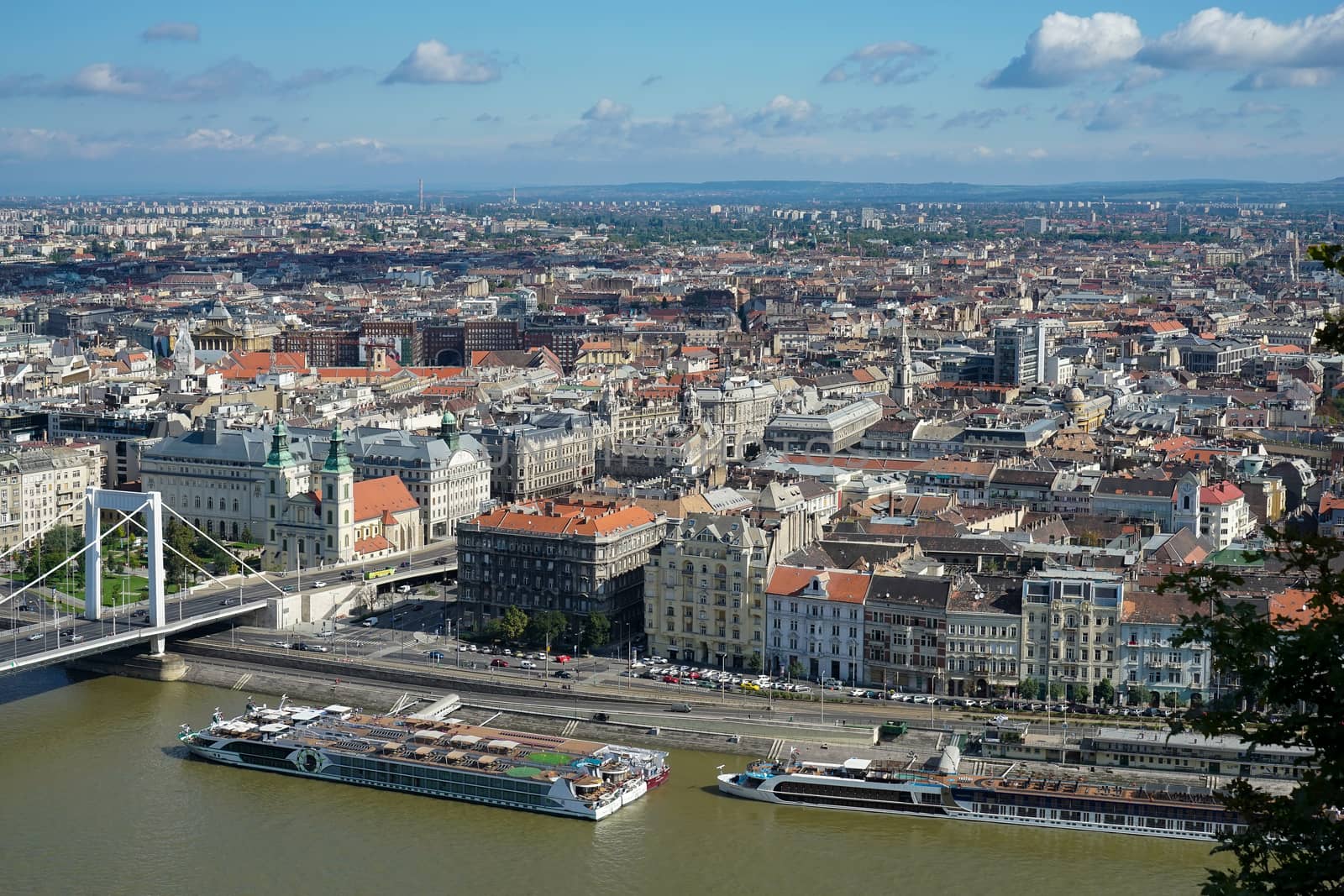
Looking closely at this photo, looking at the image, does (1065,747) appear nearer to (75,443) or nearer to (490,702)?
(490,702)

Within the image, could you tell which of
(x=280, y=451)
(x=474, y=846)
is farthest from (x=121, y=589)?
(x=474, y=846)

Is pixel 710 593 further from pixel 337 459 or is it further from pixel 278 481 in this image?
pixel 278 481

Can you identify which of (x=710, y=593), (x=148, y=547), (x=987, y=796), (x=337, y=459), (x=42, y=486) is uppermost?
(x=337, y=459)

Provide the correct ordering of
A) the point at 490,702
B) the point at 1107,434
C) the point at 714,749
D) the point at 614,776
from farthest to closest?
the point at 1107,434, the point at 490,702, the point at 714,749, the point at 614,776

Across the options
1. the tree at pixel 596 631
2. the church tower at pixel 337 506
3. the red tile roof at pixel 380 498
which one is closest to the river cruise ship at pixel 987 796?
the tree at pixel 596 631

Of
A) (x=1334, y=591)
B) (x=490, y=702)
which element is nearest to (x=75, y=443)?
(x=490, y=702)
